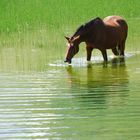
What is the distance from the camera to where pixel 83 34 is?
460 inches

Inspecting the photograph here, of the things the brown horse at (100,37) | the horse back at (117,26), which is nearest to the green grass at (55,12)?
the horse back at (117,26)

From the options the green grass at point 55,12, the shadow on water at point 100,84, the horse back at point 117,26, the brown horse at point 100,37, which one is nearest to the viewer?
the shadow on water at point 100,84

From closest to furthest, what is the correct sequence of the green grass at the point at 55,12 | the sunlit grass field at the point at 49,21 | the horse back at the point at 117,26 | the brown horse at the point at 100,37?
the brown horse at the point at 100,37 < the horse back at the point at 117,26 < the sunlit grass field at the point at 49,21 < the green grass at the point at 55,12

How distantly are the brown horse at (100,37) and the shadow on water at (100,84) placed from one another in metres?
0.54

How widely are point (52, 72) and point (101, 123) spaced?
13.8 ft

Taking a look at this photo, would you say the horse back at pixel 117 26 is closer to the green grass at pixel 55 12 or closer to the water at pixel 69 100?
the water at pixel 69 100

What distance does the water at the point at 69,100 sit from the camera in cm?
571

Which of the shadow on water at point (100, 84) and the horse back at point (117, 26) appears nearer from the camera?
the shadow on water at point (100, 84)

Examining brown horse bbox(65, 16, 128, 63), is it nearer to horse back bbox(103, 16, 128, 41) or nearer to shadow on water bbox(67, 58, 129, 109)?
horse back bbox(103, 16, 128, 41)

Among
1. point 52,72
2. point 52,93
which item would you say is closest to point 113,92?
point 52,93

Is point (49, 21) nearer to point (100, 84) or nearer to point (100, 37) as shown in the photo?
point (100, 37)

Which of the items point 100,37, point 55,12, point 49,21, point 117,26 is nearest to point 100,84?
point 100,37

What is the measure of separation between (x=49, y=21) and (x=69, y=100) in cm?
1185

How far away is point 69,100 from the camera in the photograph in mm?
7465
